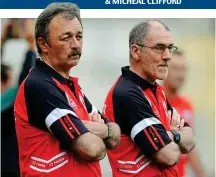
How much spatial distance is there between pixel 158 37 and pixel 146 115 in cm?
63

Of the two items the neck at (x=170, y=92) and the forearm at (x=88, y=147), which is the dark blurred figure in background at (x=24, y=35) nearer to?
the neck at (x=170, y=92)

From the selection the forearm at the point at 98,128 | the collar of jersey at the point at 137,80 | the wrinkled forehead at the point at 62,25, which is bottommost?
the forearm at the point at 98,128

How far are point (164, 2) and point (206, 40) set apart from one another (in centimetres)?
227

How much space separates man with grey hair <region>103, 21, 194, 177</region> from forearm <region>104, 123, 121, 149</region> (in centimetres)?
15

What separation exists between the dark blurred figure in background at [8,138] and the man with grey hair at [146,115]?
2.28m

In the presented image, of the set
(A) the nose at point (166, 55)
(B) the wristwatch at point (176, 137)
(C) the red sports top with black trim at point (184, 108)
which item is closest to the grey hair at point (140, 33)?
(A) the nose at point (166, 55)

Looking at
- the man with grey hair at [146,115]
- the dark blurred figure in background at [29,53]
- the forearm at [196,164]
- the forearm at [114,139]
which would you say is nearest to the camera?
the forearm at [114,139]

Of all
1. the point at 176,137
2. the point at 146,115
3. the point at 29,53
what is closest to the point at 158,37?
the point at 146,115

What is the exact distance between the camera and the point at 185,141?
5.92 metres

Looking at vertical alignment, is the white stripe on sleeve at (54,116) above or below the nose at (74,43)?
below

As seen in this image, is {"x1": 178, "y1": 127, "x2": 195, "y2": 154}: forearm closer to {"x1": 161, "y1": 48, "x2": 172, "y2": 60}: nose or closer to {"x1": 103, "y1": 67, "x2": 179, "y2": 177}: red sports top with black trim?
{"x1": 103, "y1": 67, "x2": 179, "y2": 177}: red sports top with black trim

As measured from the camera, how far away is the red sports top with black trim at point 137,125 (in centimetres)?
564

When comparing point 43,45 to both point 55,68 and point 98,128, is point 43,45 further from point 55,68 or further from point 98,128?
point 98,128

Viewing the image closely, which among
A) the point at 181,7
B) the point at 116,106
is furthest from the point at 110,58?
the point at 116,106
